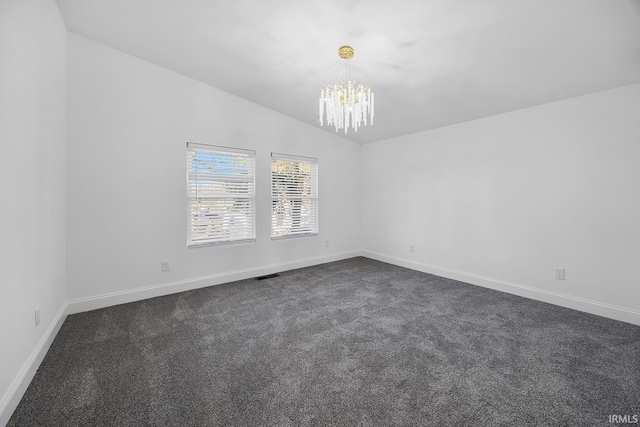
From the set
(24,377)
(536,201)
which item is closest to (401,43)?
(536,201)

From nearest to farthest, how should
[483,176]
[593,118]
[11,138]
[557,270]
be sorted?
[11,138]
[593,118]
[557,270]
[483,176]

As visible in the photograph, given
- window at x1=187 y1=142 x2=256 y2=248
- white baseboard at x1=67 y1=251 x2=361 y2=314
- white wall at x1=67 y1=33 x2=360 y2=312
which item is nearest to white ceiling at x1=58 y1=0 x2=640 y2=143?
white wall at x1=67 y1=33 x2=360 y2=312

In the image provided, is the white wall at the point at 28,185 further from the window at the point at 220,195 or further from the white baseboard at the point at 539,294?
the white baseboard at the point at 539,294

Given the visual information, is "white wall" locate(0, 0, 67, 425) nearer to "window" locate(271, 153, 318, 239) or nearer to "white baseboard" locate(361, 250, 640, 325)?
"window" locate(271, 153, 318, 239)

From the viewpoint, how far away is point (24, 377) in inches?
62.5

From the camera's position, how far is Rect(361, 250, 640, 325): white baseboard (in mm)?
2552

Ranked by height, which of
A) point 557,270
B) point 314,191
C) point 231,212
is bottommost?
point 557,270

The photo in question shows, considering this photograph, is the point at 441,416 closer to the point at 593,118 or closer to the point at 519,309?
the point at 519,309

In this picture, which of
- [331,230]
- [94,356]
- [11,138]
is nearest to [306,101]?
[331,230]

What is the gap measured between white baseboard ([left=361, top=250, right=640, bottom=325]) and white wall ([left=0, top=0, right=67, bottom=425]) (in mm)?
4438

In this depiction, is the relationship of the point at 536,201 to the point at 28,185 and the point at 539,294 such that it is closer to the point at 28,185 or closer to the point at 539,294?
the point at 539,294

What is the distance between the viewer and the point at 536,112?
304 centimetres

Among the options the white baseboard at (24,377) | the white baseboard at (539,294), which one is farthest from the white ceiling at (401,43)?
the white baseboard at (24,377)

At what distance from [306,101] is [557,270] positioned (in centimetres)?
378
